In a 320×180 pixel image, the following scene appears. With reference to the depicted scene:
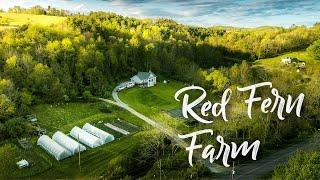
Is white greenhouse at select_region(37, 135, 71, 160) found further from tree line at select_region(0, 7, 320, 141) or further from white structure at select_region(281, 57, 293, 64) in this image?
white structure at select_region(281, 57, 293, 64)

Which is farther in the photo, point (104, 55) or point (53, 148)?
point (104, 55)

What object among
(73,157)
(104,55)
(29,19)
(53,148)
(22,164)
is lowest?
(73,157)

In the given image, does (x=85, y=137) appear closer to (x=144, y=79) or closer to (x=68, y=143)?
(x=68, y=143)

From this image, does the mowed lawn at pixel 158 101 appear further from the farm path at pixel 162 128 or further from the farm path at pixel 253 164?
the farm path at pixel 253 164

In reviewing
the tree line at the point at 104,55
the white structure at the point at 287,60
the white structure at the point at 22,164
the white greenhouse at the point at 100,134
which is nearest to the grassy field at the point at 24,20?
the tree line at the point at 104,55

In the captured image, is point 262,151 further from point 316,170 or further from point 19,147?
point 19,147

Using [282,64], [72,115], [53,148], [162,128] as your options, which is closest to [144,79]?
[72,115]

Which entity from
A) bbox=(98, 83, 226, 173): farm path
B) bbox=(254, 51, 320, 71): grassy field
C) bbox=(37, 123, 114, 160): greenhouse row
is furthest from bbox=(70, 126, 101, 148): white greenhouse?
bbox=(254, 51, 320, 71): grassy field
